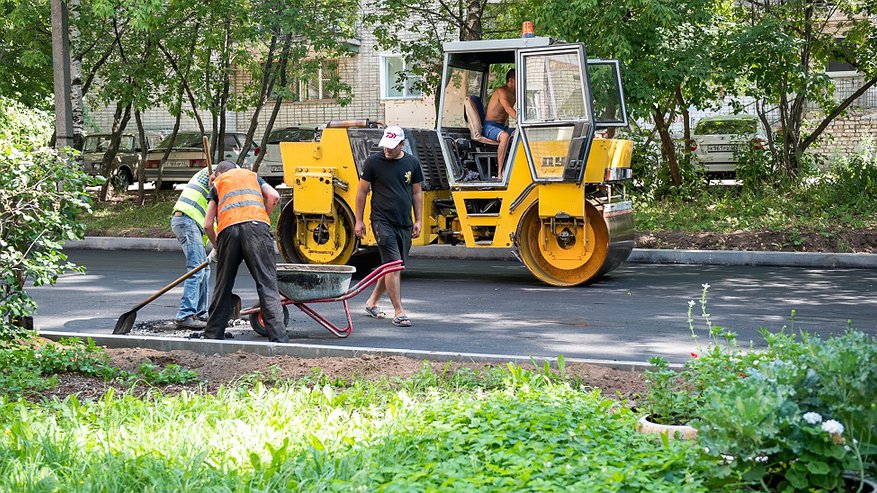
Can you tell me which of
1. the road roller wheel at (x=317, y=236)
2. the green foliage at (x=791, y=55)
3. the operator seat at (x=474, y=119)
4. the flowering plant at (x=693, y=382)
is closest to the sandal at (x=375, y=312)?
the road roller wheel at (x=317, y=236)

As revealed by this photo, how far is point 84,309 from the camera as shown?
1114 centimetres

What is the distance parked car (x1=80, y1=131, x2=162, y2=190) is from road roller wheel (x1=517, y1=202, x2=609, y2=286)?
18073 millimetres

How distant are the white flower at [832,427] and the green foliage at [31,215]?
17.7 ft

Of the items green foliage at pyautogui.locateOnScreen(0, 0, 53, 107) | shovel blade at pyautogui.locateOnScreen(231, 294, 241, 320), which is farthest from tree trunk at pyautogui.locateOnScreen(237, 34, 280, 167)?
shovel blade at pyautogui.locateOnScreen(231, 294, 241, 320)

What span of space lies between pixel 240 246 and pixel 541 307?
355cm

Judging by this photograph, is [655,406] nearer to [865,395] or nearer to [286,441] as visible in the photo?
[865,395]

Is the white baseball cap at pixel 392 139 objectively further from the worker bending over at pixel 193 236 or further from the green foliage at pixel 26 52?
the green foliage at pixel 26 52

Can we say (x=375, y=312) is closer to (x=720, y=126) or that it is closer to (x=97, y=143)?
(x=720, y=126)

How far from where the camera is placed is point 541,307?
1087cm

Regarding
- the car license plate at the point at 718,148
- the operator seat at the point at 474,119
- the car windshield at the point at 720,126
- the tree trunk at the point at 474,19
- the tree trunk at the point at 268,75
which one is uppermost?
the tree trunk at the point at 474,19

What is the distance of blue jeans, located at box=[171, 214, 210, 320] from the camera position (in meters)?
9.72

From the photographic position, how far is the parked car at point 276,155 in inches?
1109

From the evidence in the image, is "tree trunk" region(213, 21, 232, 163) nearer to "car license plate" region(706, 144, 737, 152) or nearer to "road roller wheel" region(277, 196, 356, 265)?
"road roller wheel" region(277, 196, 356, 265)

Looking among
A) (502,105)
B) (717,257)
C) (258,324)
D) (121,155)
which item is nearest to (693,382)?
(258,324)
